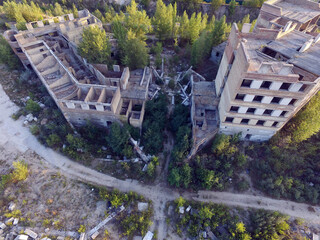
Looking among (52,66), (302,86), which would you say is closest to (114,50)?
(52,66)

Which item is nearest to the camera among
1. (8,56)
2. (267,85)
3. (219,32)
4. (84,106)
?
(267,85)

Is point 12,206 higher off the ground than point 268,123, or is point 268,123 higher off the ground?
point 268,123

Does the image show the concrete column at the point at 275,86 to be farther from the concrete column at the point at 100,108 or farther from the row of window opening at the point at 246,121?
the concrete column at the point at 100,108

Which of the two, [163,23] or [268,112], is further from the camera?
[163,23]

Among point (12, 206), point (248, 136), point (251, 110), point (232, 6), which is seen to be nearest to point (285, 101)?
point (251, 110)

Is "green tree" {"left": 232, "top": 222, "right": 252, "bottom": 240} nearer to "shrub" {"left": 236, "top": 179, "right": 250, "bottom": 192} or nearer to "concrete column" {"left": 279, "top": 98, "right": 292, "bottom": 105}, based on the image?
"shrub" {"left": 236, "top": 179, "right": 250, "bottom": 192}

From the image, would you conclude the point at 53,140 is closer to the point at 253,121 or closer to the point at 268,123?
the point at 253,121

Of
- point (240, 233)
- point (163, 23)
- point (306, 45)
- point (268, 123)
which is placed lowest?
point (240, 233)

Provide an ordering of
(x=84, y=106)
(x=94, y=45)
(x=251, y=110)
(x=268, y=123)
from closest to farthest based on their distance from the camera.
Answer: (x=251, y=110), (x=268, y=123), (x=84, y=106), (x=94, y=45)
